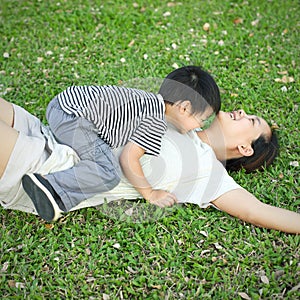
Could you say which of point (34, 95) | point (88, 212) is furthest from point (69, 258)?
point (34, 95)

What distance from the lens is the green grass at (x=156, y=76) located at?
2623 millimetres

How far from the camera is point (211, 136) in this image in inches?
130

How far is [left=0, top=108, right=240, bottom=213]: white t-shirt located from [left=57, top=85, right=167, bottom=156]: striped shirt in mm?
152

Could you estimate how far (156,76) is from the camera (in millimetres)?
4223

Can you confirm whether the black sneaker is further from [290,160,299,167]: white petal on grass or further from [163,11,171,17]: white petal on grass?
[163,11,171,17]: white petal on grass

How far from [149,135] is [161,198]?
1.42 feet

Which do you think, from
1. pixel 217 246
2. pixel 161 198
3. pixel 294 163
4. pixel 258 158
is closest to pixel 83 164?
pixel 161 198

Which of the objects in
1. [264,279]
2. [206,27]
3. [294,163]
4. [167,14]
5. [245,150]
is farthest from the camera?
[167,14]

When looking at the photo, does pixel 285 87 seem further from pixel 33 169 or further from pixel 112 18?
pixel 33 169

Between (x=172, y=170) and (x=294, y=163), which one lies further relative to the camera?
(x=294, y=163)

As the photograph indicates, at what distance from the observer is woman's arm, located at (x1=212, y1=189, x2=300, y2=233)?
2846 millimetres

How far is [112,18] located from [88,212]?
281cm

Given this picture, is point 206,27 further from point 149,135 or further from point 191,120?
point 149,135

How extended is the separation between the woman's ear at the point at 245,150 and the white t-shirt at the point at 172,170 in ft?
0.70
